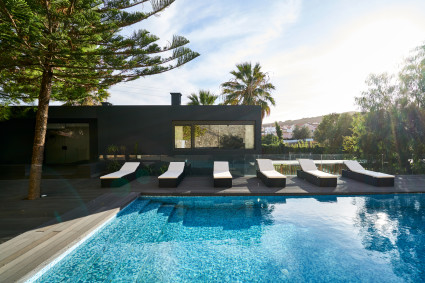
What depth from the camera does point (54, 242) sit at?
3355mm

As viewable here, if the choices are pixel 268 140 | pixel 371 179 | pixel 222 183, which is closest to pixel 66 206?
pixel 222 183

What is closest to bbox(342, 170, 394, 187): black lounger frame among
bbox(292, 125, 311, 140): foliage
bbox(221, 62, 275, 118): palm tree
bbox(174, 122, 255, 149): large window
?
bbox(174, 122, 255, 149): large window

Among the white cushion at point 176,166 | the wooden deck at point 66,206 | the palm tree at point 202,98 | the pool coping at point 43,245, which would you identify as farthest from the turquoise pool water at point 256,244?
the palm tree at point 202,98

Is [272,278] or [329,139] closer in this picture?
[272,278]

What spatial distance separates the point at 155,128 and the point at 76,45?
599 cm

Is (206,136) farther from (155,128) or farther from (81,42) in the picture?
(81,42)

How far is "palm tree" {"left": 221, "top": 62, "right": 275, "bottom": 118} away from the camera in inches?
680

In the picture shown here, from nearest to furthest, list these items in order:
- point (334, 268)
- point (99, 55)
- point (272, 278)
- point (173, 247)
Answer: point (272, 278), point (334, 268), point (173, 247), point (99, 55)

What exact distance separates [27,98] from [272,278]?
11.8m

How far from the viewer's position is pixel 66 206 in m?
5.22

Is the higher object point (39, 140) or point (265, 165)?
point (39, 140)

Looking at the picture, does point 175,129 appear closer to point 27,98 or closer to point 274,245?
point 27,98

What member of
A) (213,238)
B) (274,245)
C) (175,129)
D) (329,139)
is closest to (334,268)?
(274,245)

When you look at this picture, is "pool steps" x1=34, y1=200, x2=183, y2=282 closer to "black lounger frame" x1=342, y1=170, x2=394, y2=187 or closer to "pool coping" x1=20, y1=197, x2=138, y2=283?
"pool coping" x1=20, y1=197, x2=138, y2=283
